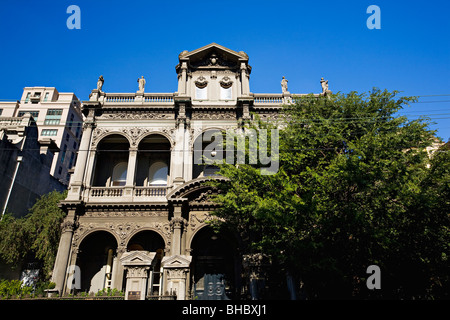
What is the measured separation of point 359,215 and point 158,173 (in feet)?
47.0

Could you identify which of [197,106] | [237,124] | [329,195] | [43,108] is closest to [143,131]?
[197,106]

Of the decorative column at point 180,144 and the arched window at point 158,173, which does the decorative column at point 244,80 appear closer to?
the decorative column at point 180,144

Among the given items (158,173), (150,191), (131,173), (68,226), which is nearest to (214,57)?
(158,173)

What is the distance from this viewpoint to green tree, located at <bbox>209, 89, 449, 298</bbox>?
37.1 ft

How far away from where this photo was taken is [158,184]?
2105cm

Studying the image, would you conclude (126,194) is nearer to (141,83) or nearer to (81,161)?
(81,161)

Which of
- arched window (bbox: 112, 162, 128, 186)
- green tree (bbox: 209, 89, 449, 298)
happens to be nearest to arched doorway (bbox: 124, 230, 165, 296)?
arched window (bbox: 112, 162, 128, 186)

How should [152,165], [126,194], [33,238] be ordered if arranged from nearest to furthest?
[126,194] → [33,238] → [152,165]

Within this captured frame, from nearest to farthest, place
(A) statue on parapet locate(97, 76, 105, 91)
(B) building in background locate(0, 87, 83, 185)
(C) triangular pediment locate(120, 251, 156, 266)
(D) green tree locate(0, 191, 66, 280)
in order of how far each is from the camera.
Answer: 1. (C) triangular pediment locate(120, 251, 156, 266)
2. (D) green tree locate(0, 191, 66, 280)
3. (A) statue on parapet locate(97, 76, 105, 91)
4. (B) building in background locate(0, 87, 83, 185)

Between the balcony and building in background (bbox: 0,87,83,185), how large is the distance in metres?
36.4

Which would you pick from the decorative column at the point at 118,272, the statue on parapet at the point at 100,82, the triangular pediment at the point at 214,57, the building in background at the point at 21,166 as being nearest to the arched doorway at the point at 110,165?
the statue on parapet at the point at 100,82

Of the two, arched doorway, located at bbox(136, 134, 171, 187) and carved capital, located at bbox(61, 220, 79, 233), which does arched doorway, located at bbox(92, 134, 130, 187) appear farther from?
carved capital, located at bbox(61, 220, 79, 233)

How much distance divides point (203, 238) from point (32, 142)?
17.0 meters
